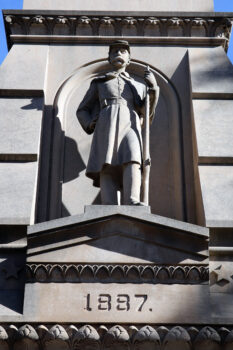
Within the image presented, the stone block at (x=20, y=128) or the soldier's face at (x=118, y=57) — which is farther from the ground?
the soldier's face at (x=118, y=57)

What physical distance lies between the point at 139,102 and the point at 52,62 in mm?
2390

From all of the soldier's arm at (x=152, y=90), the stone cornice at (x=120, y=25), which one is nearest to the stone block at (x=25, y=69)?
the stone cornice at (x=120, y=25)

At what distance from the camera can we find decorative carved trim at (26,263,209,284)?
431 inches

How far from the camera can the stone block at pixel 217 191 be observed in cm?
1199

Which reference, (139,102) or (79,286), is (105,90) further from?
(79,286)

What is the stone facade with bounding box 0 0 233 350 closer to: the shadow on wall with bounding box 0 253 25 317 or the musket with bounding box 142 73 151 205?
the shadow on wall with bounding box 0 253 25 317

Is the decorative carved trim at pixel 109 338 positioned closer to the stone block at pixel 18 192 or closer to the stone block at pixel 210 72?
the stone block at pixel 18 192

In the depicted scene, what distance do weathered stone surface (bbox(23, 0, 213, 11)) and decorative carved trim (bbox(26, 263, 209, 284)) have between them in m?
6.30

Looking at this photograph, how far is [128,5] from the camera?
1582 cm

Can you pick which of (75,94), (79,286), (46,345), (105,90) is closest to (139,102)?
(105,90)

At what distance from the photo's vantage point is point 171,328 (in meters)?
10.4

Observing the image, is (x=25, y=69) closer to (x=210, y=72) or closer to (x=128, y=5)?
(x=128, y=5)

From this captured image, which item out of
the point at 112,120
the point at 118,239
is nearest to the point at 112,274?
the point at 118,239

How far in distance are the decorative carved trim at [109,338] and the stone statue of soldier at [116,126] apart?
6.68 ft
